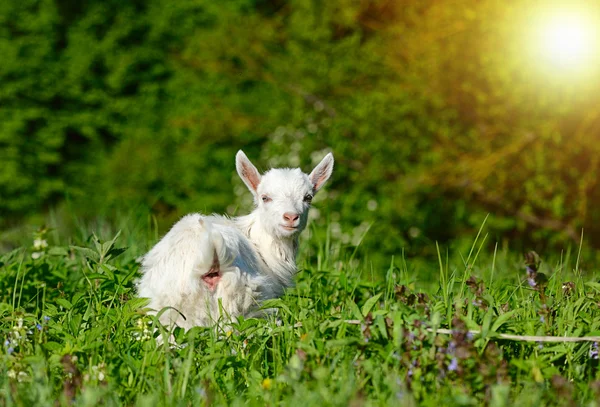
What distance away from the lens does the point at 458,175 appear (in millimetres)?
9859

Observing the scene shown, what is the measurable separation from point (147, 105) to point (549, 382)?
10862mm

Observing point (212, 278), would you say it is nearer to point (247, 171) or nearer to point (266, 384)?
point (266, 384)

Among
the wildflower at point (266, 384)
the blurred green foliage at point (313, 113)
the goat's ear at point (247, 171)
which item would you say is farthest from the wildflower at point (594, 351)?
the blurred green foliage at point (313, 113)

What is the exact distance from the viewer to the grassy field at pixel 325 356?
312 cm

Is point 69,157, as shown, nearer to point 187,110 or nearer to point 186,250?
point 187,110

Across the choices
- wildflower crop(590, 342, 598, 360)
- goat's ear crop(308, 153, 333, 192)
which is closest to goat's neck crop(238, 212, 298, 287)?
goat's ear crop(308, 153, 333, 192)

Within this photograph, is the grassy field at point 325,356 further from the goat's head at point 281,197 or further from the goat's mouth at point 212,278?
the goat's head at point 281,197

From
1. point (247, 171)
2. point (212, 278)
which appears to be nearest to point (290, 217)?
point (247, 171)

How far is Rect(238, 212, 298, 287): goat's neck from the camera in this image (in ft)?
15.8

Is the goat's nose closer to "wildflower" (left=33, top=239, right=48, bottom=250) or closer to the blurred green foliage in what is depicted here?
"wildflower" (left=33, top=239, right=48, bottom=250)

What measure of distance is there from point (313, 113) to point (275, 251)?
6.31 meters

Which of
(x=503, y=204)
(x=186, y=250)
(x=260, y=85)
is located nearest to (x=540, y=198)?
(x=503, y=204)

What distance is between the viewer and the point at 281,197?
15.9ft

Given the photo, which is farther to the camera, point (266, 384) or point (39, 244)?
point (39, 244)
